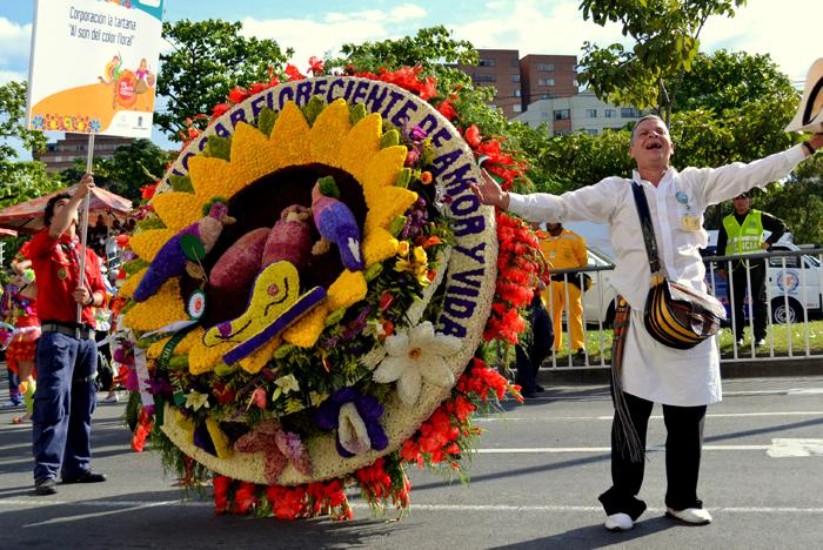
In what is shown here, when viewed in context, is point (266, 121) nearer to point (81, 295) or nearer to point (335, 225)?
point (335, 225)

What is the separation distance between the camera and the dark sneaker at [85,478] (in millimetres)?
6574

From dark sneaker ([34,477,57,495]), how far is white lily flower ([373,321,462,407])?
118 inches

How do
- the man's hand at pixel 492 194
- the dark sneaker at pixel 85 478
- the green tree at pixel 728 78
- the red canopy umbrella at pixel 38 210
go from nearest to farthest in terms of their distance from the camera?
1. the man's hand at pixel 492 194
2. the dark sneaker at pixel 85 478
3. the red canopy umbrella at pixel 38 210
4. the green tree at pixel 728 78

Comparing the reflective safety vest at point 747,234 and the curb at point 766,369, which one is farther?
the reflective safety vest at point 747,234

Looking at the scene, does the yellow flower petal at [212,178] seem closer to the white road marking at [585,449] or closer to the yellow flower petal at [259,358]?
the yellow flower petal at [259,358]

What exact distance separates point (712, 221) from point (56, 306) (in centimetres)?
3671

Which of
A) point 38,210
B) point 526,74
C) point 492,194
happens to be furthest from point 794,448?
point 526,74

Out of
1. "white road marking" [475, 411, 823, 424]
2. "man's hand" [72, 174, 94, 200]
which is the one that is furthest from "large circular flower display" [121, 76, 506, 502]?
"white road marking" [475, 411, 823, 424]

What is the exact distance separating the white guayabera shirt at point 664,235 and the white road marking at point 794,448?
6.22 ft

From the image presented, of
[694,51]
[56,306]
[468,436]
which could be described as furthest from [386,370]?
[694,51]

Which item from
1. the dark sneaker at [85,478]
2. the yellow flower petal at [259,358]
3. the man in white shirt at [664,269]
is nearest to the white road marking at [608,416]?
the man in white shirt at [664,269]

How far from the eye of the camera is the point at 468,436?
4672 mm

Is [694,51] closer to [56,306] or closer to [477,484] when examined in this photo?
[477,484]

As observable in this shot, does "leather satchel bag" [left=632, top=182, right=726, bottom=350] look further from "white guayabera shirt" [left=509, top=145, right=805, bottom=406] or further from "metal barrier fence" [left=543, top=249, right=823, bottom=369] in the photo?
"metal barrier fence" [left=543, top=249, right=823, bottom=369]
